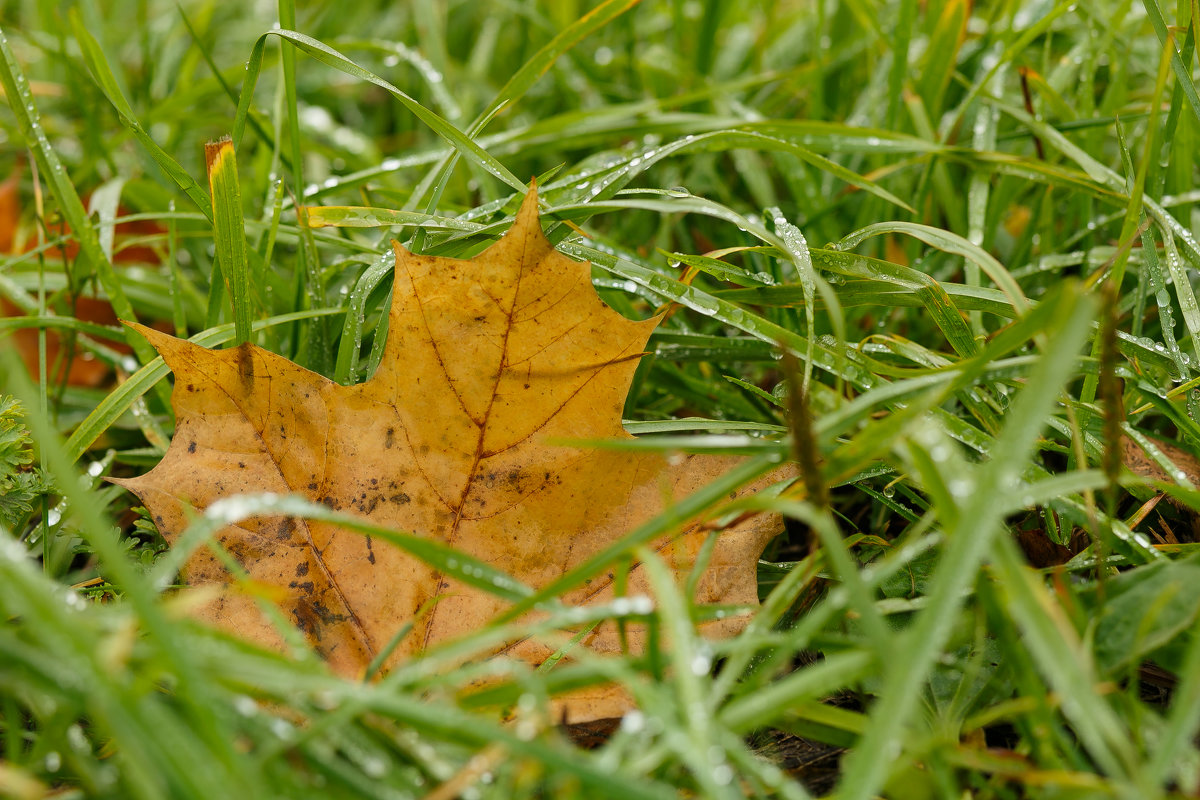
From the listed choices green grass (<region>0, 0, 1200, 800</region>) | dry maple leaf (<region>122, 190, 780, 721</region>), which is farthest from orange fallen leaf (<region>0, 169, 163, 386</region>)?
dry maple leaf (<region>122, 190, 780, 721</region>)

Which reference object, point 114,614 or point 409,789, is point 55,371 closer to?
point 114,614

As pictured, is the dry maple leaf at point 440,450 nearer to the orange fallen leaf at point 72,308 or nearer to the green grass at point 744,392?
the green grass at point 744,392

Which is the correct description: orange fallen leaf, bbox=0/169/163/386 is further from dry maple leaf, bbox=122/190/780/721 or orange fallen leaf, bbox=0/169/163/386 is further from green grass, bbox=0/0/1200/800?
dry maple leaf, bbox=122/190/780/721

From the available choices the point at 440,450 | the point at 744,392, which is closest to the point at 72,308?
the point at 440,450

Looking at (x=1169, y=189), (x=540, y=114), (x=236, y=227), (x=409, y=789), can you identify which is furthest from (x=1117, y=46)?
(x=409, y=789)

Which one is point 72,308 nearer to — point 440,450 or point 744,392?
point 440,450
